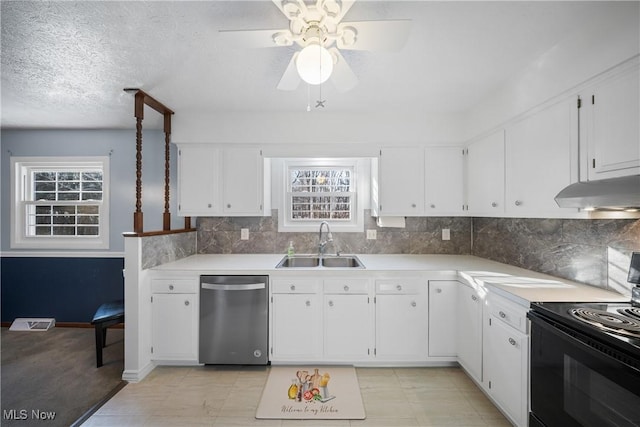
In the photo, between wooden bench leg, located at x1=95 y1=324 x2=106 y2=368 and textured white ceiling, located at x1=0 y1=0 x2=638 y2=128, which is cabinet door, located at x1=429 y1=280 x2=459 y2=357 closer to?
textured white ceiling, located at x1=0 y1=0 x2=638 y2=128

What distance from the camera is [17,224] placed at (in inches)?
138

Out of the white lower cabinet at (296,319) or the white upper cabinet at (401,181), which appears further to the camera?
the white upper cabinet at (401,181)

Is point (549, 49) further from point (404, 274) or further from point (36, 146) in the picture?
point (36, 146)

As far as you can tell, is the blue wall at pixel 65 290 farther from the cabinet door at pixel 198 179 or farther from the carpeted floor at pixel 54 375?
the cabinet door at pixel 198 179

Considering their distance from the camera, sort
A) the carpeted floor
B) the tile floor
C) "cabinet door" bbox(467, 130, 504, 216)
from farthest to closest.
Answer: "cabinet door" bbox(467, 130, 504, 216) → the carpeted floor → the tile floor

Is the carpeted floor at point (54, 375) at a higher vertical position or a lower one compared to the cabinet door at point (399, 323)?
lower

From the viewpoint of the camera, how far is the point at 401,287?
2385 millimetres

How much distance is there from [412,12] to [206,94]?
5.83 ft

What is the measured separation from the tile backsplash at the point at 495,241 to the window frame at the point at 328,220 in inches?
2.9

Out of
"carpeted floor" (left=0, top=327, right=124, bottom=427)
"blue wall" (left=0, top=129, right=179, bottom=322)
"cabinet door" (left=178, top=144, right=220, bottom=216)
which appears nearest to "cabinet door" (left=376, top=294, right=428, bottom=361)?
"cabinet door" (left=178, top=144, right=220, bottom=216)

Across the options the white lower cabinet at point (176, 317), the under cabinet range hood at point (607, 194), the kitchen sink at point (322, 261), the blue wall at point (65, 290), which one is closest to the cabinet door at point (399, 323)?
the kitchen sink at point (322, 261)

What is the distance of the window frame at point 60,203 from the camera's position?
11.4 ft

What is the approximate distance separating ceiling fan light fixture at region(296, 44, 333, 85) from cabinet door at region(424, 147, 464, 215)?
192 cm

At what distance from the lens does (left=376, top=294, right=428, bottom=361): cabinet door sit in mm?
2385
